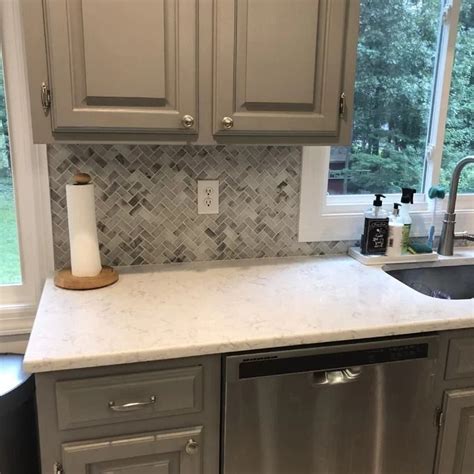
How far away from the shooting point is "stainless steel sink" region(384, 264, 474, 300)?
1.96 metres

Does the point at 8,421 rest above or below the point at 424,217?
below

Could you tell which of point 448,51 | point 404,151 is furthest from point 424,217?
point 448,51

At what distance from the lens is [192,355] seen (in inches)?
50.8

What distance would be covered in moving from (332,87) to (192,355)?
0.88m

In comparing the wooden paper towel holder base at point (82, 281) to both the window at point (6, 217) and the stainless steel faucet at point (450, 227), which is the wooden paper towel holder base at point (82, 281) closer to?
the window at point (6, 217)

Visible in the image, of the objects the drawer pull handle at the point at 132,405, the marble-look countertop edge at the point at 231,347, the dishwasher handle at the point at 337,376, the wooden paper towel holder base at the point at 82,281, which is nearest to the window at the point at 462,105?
the marble-look countertop edge at the point at 231,347

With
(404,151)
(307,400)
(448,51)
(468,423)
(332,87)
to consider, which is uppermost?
(448,51)

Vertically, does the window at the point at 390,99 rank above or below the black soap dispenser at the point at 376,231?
above

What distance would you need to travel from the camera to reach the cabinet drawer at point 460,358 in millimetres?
1516

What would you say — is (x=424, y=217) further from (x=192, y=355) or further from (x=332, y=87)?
(x=192, y=355)

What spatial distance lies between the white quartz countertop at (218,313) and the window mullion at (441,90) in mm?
581

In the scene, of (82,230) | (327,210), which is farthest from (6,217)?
(327,210)

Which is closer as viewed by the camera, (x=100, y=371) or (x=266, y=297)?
(x=100, y=371)

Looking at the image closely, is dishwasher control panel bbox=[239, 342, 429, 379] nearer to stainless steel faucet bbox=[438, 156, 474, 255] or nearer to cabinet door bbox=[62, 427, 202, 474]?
cabinet door bbox=[62, 427, 202, 474]
